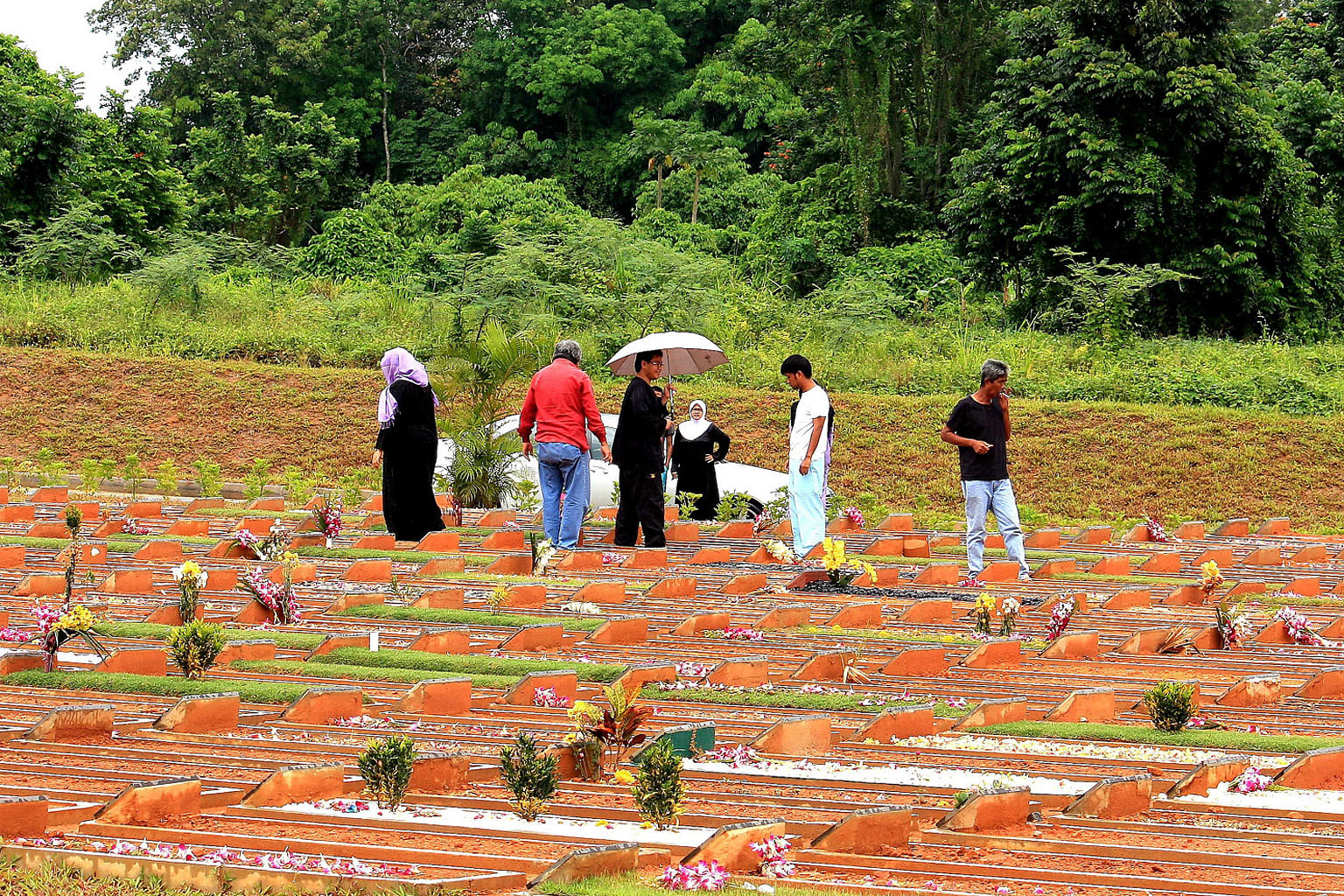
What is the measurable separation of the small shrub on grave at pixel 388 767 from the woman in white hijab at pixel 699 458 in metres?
9.18

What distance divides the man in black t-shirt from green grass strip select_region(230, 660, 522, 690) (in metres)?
4.36

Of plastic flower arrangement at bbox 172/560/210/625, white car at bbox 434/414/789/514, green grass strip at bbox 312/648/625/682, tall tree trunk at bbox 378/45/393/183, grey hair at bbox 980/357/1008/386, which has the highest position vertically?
tall tree trunk at bbox 378/45/393/183

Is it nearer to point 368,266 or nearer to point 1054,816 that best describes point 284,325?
point 368,266

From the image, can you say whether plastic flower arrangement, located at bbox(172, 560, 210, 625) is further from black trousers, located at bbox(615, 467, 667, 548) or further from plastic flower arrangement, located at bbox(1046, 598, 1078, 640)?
black trousers, located at bbox(615, 467, 667, 548)

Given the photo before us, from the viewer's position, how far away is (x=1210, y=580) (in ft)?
28.1

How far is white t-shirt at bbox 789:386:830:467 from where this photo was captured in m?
10.0

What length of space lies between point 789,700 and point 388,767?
215 centimetres

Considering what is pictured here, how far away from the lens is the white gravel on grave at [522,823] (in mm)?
4062

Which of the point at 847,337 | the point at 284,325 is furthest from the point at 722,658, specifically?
the point at 284,325

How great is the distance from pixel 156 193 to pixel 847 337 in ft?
46.9

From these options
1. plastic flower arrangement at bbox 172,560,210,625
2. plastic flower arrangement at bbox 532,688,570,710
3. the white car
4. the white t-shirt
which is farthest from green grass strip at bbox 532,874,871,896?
the white car

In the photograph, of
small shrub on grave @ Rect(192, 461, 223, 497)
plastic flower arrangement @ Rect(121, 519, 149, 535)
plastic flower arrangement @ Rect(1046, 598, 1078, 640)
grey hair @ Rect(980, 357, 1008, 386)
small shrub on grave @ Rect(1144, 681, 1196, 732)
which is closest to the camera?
small shrub on grave @ Rect(1144, 681, 1196, 732)

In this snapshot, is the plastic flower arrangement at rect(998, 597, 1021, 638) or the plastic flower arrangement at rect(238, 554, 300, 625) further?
the plastic flower arrangement at rect(238, 554, 300, 625)

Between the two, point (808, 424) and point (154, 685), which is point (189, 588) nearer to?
point (154, 685)
